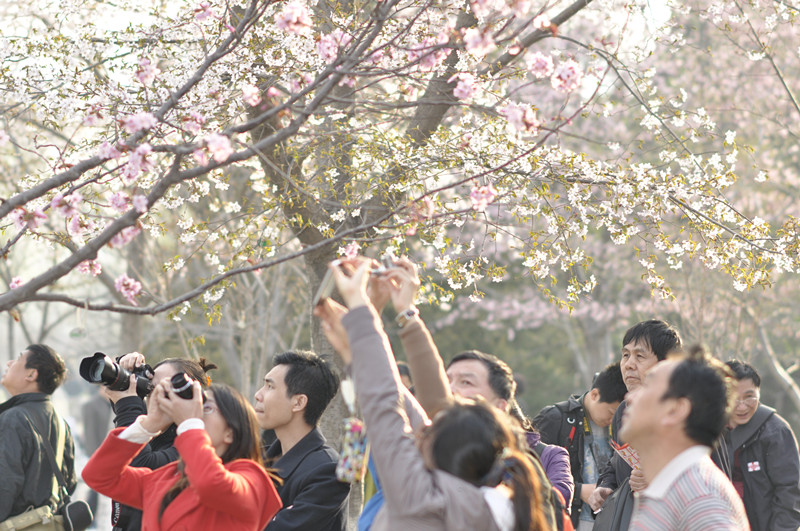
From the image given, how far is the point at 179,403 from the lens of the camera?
11.5 feet

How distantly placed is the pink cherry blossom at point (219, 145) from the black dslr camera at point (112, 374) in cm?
146

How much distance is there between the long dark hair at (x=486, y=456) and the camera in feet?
8.68

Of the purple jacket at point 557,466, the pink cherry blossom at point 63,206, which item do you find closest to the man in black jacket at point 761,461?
the purple jacket at point 557,466

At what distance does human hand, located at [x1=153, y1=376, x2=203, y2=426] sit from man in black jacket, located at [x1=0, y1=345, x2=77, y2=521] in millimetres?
2537

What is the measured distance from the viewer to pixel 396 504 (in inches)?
98.2

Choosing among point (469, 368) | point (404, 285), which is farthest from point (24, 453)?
point (404, 285)

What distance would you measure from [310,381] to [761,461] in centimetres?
292

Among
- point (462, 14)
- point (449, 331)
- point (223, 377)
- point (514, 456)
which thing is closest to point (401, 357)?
point (449, 331)

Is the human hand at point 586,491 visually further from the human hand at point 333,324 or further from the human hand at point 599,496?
the human hand at point 333,324

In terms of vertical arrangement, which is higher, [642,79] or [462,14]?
[462,14]

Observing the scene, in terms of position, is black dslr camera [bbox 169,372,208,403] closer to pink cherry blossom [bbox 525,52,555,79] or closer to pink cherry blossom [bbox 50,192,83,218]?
pink cherry blossom [bbox 50,192,83,218]

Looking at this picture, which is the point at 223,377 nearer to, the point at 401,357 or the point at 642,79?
the point at 401,357

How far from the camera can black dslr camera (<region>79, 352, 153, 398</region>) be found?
4211 millimetres

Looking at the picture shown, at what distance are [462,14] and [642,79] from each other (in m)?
1.40
